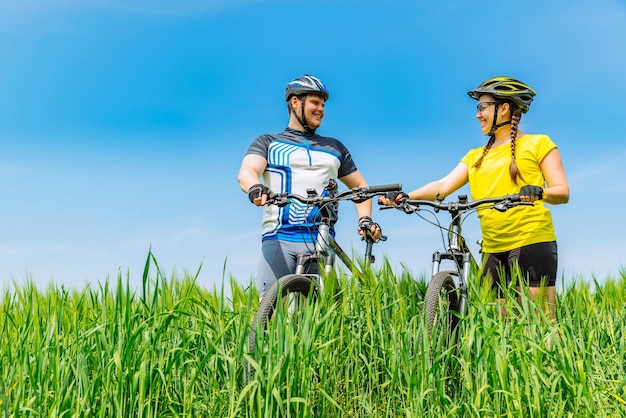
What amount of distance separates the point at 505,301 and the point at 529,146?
46.4 inches

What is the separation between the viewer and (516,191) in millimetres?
5430

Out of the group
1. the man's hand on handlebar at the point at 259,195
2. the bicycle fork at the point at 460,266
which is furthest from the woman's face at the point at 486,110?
the man's hand on handlebar at the point at 259,195

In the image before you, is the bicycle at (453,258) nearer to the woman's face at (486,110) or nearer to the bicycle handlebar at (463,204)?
the bicycle handlebar at (463,204)

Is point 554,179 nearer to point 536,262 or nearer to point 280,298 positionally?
point 536,262

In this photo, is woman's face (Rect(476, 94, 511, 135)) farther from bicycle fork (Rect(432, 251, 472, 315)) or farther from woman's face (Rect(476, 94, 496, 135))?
bicycle fork (Rect(432, 251, 472, 315))

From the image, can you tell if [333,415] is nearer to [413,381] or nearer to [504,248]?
[413,381]

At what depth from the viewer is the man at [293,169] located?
5.54 metres

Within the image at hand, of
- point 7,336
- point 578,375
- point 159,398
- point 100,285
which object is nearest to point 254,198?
point 100,285

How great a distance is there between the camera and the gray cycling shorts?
5.54m

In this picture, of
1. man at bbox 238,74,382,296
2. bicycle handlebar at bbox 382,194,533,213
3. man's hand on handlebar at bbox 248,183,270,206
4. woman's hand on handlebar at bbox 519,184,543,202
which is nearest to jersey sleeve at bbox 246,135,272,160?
man at bbox 238,74,382,296

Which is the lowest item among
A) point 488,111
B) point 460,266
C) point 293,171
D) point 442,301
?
point 442,301

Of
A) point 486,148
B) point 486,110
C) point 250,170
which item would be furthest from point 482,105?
point 250,170

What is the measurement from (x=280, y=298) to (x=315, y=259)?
3.60ft

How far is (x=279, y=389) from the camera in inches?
147
